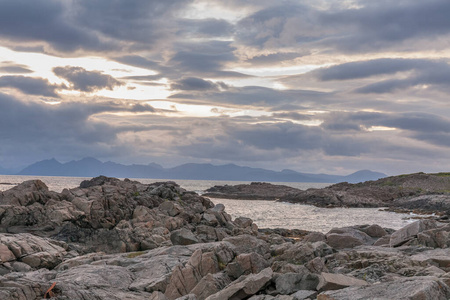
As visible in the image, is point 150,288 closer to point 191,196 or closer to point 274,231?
point 274,231

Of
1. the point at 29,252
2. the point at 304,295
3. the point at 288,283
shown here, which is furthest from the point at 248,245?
the point at 29,252

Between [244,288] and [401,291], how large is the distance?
5046mm

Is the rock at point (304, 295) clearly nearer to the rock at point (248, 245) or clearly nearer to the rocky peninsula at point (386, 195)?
the rock at point (248, 245)

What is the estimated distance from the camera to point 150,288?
16.8 meters

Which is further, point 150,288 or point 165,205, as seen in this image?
point 165,205

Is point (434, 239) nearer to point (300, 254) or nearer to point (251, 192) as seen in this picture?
point (300, 254)

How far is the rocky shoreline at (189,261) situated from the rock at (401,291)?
25 mm

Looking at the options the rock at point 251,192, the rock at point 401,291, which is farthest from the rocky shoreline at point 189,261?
the rock at point 251,192

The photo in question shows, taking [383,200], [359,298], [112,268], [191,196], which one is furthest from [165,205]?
[383,200]

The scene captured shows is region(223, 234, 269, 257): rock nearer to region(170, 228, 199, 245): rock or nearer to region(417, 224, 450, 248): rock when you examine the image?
region(170, 228, 199, 245): rock

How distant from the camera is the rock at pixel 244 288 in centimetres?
1348

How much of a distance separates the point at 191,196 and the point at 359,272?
1551 inches

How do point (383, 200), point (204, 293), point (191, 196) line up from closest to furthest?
point (204, 293)
point (191, 196)
point (383, 200)

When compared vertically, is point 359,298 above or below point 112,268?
above
